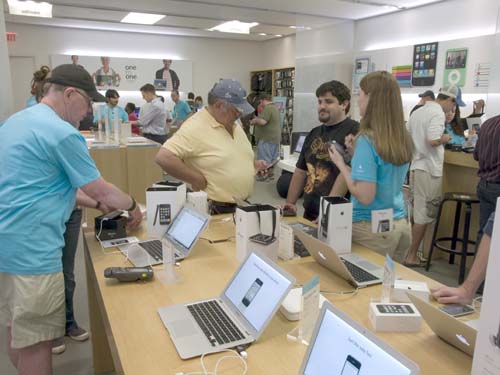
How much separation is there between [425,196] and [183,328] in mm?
3101

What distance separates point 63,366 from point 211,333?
1.58 metres

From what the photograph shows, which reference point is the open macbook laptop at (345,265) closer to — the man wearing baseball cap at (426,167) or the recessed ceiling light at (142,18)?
the man wearing baseball cap at (426,167)

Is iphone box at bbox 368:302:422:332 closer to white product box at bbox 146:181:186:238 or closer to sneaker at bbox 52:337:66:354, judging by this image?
white product box at bbox 146:181:186:238

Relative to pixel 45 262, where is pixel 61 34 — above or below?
above

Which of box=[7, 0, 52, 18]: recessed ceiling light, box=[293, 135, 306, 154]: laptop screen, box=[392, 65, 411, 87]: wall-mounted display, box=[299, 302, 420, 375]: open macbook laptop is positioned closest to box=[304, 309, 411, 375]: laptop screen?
box=[299, 302, 420, 375]: open macbook laptop

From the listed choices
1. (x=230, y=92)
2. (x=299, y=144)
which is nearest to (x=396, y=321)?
(x=230, y=92)

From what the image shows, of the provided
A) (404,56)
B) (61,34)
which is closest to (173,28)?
(61,34)

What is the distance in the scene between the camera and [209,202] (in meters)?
2.48

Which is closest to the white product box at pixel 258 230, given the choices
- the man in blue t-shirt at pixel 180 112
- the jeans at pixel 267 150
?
the jeans at pixel 267 150

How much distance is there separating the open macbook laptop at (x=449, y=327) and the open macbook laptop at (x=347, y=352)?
363 mm

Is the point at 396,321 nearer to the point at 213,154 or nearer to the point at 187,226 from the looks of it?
the point at 187,226

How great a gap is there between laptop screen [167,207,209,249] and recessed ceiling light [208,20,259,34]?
7.50 metres

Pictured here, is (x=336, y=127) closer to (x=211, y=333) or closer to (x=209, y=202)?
(x=209, y=202)

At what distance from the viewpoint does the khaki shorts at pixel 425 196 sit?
12.4ft
